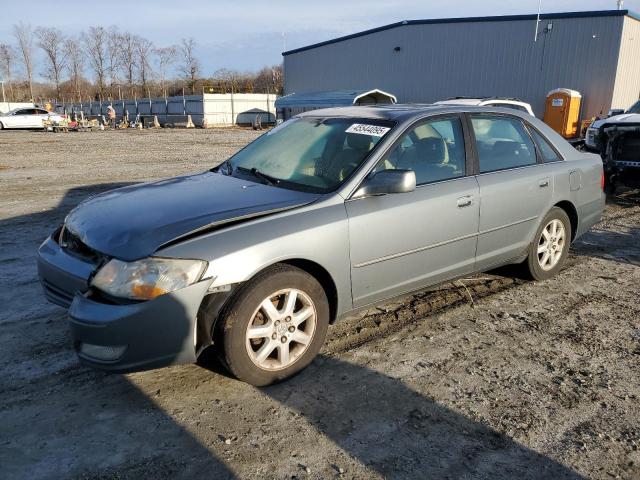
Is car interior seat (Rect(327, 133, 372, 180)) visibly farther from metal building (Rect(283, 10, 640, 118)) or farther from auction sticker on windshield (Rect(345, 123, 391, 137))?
metal building (Rect(283, 10, 640, 118))

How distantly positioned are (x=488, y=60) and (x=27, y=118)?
2721cm

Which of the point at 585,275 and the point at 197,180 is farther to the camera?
the point at 585,275

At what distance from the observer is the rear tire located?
4.75m

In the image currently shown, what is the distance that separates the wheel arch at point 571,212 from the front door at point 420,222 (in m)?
1.38

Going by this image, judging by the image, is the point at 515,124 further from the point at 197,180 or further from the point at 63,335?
the point at 63,335

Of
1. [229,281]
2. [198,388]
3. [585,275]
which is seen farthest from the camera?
[585,275]

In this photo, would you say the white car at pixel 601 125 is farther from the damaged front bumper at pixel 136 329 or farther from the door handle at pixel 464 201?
the damaged front bumper at pixel 136 329

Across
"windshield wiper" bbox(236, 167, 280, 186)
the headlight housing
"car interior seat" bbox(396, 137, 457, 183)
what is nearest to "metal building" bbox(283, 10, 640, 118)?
"car interior seat" bbox(396, 137, 457, 183)

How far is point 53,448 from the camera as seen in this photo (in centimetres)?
259

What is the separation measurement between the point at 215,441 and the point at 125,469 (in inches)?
17.3

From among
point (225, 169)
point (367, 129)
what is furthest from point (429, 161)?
→ point (225, 169)

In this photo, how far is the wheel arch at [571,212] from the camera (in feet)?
16.1

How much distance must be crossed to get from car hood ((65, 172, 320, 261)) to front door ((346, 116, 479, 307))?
1.57ft

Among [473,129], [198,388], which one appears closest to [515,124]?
[473,129]
